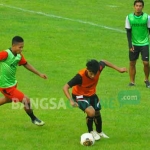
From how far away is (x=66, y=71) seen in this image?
785 inches

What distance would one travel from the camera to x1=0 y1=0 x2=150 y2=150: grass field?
42.2ft

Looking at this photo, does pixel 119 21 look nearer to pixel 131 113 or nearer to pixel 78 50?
pixel 78 50

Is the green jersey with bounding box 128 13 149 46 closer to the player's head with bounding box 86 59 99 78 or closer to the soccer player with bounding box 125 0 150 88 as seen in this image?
the soccer player with bounding box 125 0 150 88

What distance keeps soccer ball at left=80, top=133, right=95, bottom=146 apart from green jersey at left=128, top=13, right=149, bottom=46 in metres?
6.02

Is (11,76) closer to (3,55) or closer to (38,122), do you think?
(3,55)

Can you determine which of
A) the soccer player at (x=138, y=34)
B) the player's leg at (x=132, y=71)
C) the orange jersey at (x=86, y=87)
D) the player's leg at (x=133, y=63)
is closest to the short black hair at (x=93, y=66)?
the orange jersey at (x=86, y=87)

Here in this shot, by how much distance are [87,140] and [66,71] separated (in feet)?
26.0

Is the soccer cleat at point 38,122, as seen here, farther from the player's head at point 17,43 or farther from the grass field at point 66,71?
the player's head at point 17,43

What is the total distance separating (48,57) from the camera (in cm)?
2230

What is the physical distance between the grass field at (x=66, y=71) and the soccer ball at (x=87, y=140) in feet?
0.40

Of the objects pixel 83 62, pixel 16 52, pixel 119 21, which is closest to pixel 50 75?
pixel 83 62

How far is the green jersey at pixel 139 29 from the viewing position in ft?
57.4

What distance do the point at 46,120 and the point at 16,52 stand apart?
71.7 inches

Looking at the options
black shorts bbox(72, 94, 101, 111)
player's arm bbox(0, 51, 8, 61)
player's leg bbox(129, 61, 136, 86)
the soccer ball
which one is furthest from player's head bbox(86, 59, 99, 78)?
player's leg bbox(129, 61, 136, 86)
